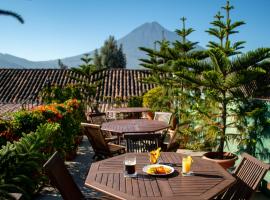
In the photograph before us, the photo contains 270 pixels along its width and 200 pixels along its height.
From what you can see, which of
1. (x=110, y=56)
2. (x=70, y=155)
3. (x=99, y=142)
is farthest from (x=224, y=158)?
(x=110, y=56)

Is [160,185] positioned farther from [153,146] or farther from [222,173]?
[153,146]

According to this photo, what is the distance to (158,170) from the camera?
11.2ft

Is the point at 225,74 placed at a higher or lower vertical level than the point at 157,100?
higher

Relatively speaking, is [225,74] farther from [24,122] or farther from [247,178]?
[24,122]

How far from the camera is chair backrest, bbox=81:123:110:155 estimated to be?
20.2 feet

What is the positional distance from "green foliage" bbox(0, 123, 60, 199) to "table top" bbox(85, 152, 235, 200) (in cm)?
Result: 72

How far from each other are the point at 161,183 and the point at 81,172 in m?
3.62

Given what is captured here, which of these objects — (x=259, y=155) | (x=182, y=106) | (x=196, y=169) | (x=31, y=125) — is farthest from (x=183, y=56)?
(x=196, y=169)

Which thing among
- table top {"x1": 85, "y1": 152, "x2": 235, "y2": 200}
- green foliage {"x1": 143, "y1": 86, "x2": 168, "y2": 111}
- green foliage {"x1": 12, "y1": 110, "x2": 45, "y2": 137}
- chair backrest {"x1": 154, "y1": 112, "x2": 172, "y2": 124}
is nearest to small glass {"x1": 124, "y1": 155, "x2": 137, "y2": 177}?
table top {"x1": 85, "y1": 152, "x2": 235, "y2": 200}

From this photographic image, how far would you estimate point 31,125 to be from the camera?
5.27m

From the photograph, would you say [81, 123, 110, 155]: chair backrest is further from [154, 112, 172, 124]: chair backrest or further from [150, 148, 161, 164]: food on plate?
[150, 148, 161, 164]: food on plate

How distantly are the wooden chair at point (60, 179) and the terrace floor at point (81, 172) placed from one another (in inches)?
74.1

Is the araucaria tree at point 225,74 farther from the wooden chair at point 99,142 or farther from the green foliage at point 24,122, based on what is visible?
the green foliage at point 24,122

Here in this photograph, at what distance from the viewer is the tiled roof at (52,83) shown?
20.2 m
